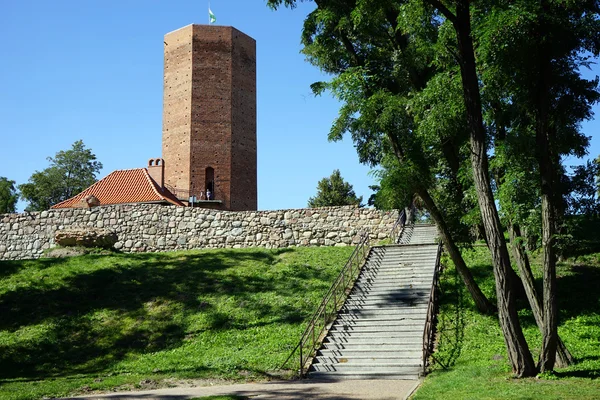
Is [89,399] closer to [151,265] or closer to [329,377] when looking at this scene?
[329,377]

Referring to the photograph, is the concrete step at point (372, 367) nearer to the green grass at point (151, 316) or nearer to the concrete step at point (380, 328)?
the green grass at point (151, 316)

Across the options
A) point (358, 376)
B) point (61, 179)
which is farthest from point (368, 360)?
point (61, 179)

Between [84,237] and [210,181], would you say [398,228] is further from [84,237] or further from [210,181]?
[210,181]

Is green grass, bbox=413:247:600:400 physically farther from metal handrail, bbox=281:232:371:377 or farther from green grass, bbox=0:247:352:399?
green grass, bbox=0:247:352:399

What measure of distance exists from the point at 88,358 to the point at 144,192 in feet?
53.3

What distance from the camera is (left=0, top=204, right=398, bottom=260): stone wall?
2045cm

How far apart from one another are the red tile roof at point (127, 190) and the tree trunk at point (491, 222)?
20051 mm

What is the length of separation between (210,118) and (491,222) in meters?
23.9

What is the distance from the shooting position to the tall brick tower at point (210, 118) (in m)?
30.8

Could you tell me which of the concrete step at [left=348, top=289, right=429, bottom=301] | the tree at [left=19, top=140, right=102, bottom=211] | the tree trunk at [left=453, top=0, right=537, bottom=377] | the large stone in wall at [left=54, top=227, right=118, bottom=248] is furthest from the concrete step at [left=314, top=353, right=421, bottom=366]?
the tree at [left=19, top=140, right=102, bottom=211]

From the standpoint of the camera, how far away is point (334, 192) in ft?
138

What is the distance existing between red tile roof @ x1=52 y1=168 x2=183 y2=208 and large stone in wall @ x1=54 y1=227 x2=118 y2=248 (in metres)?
5.52

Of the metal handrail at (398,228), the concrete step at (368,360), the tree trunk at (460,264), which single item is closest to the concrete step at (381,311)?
the tree trunk at (460,264)

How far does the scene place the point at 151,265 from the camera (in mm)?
18594
